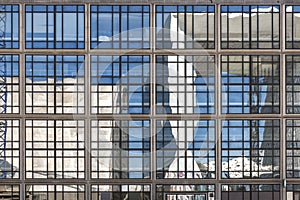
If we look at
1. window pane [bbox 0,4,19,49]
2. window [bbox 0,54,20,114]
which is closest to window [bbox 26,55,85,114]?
window [bbox 0,54,20,114]

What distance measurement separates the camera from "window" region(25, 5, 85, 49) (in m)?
16.0

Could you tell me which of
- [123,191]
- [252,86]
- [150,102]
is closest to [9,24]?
[150,102]

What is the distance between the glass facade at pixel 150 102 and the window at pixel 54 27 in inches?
1.4

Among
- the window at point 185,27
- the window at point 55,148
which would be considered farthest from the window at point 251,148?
the window at point 55,148

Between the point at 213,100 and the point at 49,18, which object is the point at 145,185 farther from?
the point at 49,18

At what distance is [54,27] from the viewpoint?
1606 centimetres

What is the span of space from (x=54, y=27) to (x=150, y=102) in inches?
166

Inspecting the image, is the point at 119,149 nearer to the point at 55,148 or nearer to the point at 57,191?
the point at 55,148

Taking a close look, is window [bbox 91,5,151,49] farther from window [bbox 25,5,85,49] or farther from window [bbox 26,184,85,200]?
window [bbox 26,184,85,200]

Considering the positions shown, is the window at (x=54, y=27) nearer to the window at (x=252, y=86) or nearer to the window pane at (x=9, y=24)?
the window pane at (x=9, y=24)

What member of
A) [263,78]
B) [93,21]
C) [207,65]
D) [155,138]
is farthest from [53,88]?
[263,78]

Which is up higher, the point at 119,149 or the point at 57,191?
the point at 119,149

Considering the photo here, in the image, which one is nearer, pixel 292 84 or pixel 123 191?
pixel 123 191

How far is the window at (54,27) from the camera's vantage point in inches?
629
